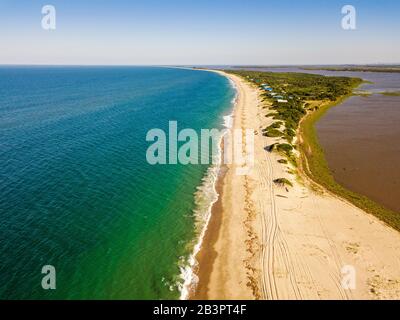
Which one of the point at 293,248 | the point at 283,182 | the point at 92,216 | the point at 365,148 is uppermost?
the point at 365,148

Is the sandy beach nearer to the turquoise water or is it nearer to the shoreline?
the shoreline

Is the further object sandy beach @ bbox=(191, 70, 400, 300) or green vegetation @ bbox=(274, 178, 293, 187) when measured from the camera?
green vegetation @ bbox=(274, 178, 293, 187)

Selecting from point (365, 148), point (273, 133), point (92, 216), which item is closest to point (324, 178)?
point (365, 148)

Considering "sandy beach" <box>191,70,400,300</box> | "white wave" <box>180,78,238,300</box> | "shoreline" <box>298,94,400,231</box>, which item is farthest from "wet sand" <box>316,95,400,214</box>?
"white wave" <box>180,78,238,300</box>

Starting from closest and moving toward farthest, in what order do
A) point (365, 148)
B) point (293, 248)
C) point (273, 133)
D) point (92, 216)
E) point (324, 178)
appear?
point (293, 248), point (92, 216), point (324, 178), point (365, 148), point (273, 133)

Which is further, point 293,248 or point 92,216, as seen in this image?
point 92,216

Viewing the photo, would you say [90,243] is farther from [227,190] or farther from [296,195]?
[296,195]

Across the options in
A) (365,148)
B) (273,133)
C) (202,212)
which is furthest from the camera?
(273,133)

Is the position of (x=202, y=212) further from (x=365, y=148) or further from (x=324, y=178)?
(x=365, y=148)
